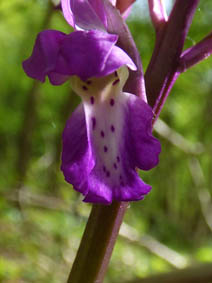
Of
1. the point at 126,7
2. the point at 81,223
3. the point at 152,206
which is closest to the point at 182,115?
the point at 152,206

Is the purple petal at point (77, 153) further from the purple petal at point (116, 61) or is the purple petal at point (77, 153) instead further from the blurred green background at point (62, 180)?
the blurred green background at point (62, 180)

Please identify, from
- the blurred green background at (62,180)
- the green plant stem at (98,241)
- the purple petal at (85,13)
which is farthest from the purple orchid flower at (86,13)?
the blurred green background at (62,180)

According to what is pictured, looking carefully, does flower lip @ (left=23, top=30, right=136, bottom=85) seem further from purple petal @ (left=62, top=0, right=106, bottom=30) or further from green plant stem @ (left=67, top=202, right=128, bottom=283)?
green plant stem @ (left=67, top=202, right=128, bottom=283)

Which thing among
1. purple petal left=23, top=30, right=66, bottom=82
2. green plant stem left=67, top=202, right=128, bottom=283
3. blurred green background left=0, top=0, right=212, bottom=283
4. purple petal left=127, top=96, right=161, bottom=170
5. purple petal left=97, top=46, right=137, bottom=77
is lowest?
blurred green background left=0, top=0, right=212, bottom=283

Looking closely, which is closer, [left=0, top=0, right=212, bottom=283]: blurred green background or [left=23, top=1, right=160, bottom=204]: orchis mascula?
[left=23, top=1, right=160, bottom=204]: orchis mascula

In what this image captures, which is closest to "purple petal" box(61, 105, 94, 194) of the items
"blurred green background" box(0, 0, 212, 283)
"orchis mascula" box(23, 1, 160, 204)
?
"orchis mascula" box(23, 1, 160, 204)

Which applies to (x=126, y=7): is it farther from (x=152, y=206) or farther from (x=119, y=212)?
(x=152, y=206)
